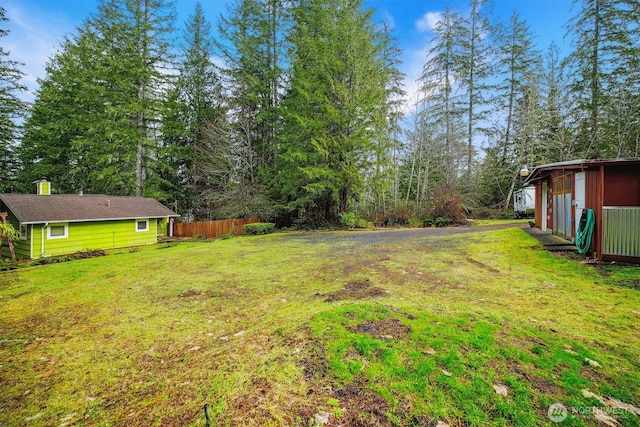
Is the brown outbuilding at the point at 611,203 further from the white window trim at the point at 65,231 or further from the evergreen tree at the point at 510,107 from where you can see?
the white window trim at the point at 65,231

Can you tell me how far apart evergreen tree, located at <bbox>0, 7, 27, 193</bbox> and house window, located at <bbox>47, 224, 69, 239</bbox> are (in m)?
Result: 11.8

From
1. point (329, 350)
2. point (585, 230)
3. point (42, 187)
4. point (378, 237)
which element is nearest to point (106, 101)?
point (42, 187)

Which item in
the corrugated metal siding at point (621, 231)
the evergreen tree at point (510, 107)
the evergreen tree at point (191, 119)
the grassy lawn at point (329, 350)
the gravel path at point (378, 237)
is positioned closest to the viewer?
the grassy lawn at point (329, 350)

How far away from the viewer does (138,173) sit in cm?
1941

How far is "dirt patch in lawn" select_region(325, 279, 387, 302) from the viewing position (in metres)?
4.17

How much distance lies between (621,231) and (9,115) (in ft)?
104

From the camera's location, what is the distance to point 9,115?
1858 centimetres

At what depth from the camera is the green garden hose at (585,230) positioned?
6.41 metres

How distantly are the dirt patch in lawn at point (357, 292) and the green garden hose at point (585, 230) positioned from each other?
5.67 meters

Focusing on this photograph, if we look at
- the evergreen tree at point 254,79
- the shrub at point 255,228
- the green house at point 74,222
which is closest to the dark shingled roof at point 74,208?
the green house at point 74,222

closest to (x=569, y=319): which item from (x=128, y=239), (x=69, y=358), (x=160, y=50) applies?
(x=69, y=358)

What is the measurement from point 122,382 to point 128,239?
15.6 metres

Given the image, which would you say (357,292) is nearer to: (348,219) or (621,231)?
(621,231)

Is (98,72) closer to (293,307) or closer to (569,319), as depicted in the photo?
(293,307)
